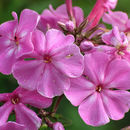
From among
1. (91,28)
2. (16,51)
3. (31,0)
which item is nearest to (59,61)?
(16,51)

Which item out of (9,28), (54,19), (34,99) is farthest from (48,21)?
(34,99)

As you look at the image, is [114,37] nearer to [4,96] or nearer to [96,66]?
[96,66]

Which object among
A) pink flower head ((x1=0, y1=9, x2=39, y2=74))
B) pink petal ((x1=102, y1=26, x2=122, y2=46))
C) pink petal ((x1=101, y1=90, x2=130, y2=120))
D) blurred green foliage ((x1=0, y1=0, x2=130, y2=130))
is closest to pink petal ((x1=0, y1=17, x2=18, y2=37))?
pink flower head ((x1=0, y1=9, x2=39, y2=74))

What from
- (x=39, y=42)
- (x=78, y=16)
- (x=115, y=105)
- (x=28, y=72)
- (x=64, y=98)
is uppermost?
(x=39, y=42)

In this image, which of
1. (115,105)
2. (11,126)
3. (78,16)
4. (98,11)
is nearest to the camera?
(11,126)

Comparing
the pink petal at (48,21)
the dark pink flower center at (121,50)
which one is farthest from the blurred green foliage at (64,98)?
the dark pink flower center at (121,50)

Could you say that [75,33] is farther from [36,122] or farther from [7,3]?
[7,3]

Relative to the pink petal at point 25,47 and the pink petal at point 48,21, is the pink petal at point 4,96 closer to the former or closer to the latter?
the pink petal at point 25,47
